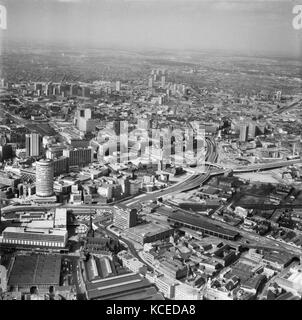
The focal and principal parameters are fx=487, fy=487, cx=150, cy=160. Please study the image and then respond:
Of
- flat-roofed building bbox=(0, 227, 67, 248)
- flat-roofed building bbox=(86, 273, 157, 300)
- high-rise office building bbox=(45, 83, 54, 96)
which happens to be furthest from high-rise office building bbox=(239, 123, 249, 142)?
flat-roofed building bbox=(86, 273, 157, 300)

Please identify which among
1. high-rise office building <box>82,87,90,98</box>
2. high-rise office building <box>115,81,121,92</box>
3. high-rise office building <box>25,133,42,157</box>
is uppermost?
high-rise office building <box>115,81,121,92</box>

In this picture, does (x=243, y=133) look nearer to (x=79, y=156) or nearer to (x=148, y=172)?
(x=148, y=172)

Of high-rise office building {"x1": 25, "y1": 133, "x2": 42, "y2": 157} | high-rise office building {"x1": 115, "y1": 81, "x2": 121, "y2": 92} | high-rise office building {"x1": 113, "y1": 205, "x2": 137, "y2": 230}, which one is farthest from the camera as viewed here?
high-rise office building {"x1": 115, "y1": 81, "x2": 121, "y2": 92}

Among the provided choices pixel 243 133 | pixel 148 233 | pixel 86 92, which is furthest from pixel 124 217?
pixel 86 92

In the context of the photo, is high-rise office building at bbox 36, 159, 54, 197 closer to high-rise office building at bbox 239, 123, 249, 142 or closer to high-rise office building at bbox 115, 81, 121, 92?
high-rise office building at bbox 115, 81, 121, 92

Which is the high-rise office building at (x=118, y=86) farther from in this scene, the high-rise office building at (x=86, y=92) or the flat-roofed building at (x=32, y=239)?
the flat-roofed building at (x=32, y=239)

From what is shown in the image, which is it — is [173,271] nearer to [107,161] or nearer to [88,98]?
[107,161]

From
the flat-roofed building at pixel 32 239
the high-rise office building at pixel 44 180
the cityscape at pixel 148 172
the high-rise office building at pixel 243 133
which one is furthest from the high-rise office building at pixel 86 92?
the flat-roofed building at pixel 32 239
